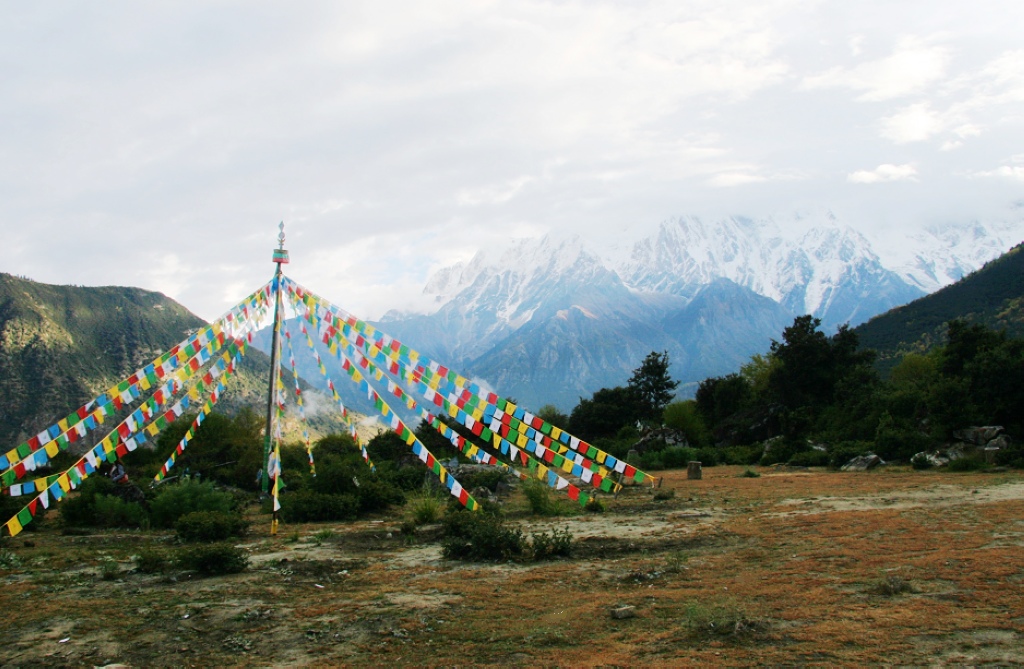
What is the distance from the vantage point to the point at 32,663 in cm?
709

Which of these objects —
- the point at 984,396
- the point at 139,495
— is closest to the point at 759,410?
the point at 984,396

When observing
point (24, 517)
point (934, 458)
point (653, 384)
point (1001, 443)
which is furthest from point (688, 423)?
point (24, 517)

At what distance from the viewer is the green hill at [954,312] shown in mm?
68562

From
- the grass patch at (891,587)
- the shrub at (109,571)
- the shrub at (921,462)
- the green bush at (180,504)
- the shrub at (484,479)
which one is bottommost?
the shrub at (921,462)

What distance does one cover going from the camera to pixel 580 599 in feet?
28.6

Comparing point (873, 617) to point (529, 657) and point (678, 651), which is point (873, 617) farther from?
point (529, 657)

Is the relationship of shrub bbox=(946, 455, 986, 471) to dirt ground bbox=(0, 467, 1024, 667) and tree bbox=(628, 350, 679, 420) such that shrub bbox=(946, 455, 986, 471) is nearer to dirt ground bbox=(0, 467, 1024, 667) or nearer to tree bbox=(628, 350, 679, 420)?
dirt ground bbox=(0, 467, 1024, 667)

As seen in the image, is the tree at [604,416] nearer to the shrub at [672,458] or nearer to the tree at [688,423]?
the tree at [688,423]

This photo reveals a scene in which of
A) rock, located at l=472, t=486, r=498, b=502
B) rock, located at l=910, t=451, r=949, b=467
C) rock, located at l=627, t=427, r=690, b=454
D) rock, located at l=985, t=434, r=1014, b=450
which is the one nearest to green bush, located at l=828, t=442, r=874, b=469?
rock, located at l=910, t=451, r=949, b=467

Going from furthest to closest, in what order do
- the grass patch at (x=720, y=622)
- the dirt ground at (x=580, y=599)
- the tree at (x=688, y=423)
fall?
1. the tree at (x=688, y=423)
2. the grass patch at (x=720, y=622)
3. the dirt ground at (x=580, y=599)

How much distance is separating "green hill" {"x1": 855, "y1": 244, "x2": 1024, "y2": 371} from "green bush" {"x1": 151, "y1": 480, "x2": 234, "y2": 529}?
A: 2615 inches

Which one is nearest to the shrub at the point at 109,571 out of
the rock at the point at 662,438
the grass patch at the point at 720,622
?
the grass patch at the point at 720,622

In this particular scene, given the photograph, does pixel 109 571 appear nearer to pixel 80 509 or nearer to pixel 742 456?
pixel 80 509

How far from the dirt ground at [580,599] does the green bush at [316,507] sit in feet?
8.25
